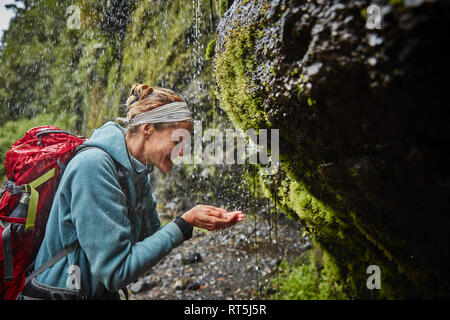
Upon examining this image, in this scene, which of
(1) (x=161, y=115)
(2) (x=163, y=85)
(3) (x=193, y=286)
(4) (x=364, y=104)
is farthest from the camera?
(2) (x=163, y=85)

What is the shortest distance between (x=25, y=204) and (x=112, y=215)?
0.61 metres

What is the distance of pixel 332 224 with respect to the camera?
1979 millimetres

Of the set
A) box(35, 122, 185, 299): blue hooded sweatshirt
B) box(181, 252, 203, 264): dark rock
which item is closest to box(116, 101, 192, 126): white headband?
box(35, 122, 185, 299): blue hooded sweatshirt

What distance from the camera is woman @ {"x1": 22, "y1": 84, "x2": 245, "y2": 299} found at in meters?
1.34

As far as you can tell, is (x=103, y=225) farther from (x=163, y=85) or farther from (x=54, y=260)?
(x=163, y=85)

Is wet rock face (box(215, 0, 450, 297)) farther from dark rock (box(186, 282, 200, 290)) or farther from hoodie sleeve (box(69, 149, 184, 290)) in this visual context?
dark rock (box(186, 282, 200, 290))

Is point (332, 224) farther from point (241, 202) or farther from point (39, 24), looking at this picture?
point (39, 24)

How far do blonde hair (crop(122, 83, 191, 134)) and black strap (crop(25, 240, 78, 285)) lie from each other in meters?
0.89

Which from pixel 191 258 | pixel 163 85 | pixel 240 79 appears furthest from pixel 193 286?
pixel 163 85

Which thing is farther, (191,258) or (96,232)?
(191,258)

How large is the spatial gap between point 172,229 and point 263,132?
95cm

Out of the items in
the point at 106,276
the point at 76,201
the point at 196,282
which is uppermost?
the point at 76,201

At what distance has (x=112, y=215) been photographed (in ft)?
4.49
